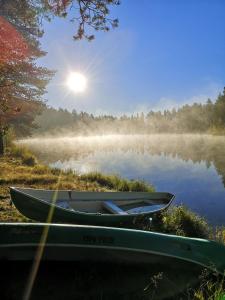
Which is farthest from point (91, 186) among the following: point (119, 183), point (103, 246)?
point (103, 246)

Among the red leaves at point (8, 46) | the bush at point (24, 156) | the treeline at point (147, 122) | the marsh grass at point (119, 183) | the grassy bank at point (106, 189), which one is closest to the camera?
the grassy bank at point (106, 189)

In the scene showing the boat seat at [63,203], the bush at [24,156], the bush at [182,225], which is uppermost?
the bush at [24,156]

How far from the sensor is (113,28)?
341 inches

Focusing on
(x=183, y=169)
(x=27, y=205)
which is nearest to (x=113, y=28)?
(x=27, y=205)

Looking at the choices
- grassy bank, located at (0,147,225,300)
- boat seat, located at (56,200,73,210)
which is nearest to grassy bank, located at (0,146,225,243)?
grassy bank, located at (0,147,225,300)

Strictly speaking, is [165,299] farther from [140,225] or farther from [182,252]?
[140,225]

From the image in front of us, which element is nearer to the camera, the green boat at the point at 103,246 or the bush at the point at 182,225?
the green boat at the point at 103,246

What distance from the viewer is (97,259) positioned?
6277mm

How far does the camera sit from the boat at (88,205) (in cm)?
905

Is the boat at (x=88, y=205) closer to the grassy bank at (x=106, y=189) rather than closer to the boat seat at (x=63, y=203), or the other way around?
the boat seat at (x=63, y=203)

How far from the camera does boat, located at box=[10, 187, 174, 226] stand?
29.7 feet

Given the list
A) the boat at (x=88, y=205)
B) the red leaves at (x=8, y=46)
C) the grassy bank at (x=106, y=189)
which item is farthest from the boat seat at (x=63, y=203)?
the red leaves at (x=8, y=46)

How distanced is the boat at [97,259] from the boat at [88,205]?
8.45ft

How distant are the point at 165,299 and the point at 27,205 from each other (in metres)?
4.67
